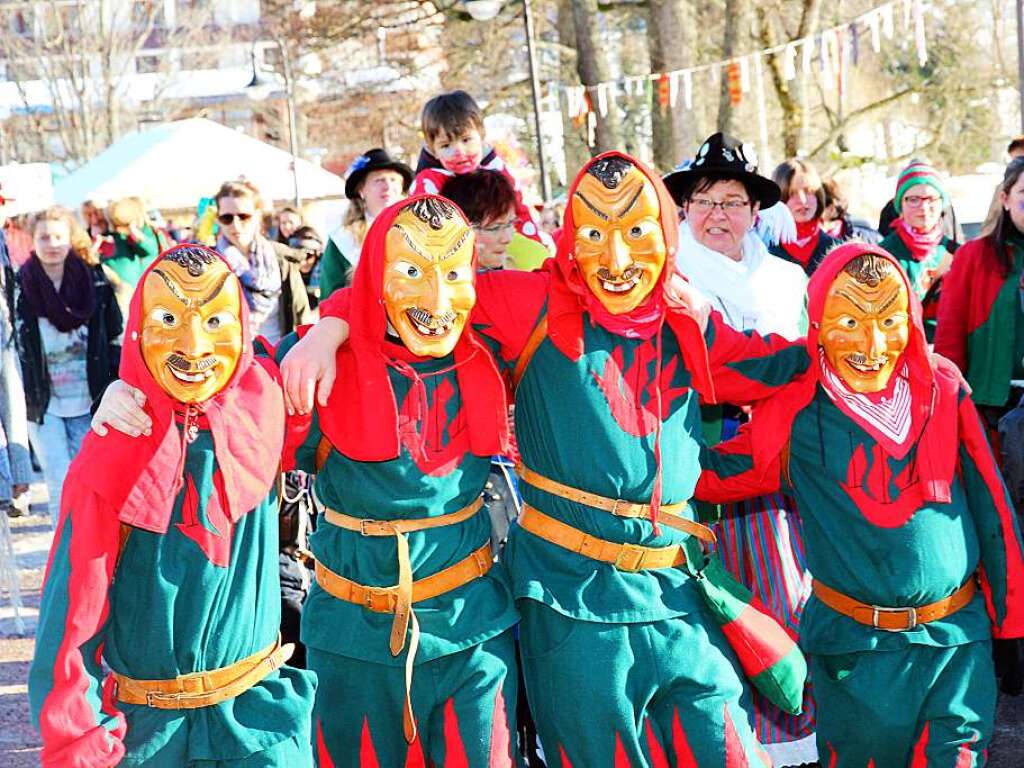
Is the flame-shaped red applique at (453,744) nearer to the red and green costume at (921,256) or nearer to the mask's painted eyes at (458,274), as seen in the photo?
the mask's painted eyes at (458,274)

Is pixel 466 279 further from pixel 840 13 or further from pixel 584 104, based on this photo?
pixel 840 13

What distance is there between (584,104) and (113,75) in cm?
1468

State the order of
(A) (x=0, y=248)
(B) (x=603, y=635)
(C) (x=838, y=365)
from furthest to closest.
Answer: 1. (A) (x=0, y=248)
2. (C) (x=838, y=365)
3. (B) (x=603, y=635)

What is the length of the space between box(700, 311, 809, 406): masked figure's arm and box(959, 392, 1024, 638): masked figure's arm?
45 centimetres

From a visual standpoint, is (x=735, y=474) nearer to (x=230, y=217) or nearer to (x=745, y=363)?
(x=745, y=363)

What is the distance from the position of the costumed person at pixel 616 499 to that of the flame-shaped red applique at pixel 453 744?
23cm

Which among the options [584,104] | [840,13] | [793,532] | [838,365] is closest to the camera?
[838,365]

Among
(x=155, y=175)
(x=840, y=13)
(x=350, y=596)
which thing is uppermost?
(x=840, y=13)

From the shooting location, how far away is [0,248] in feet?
20.1

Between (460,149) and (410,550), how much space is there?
1.97 meters

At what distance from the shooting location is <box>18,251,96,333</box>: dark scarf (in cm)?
684

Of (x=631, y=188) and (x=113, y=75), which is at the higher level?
(x=113, y=75)

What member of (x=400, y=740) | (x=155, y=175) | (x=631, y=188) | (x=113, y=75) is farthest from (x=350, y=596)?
(x=113, y=75)

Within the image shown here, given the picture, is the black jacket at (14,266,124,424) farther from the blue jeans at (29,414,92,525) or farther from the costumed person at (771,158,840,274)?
the costumed person at (771,158,840,274)
